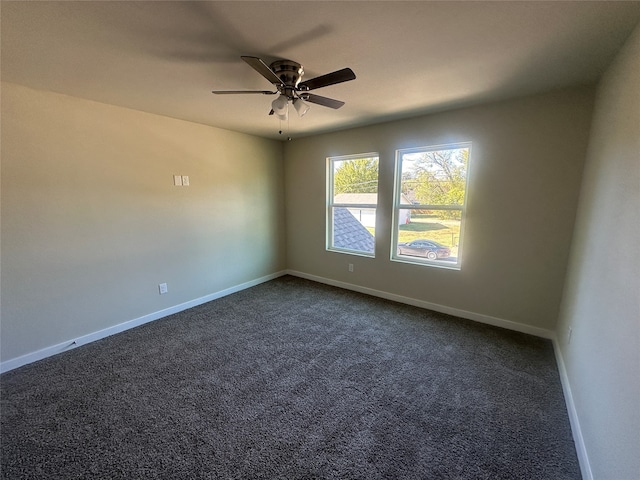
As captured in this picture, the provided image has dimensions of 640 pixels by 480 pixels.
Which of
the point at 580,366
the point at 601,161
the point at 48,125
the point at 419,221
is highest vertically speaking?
the point at 48,125

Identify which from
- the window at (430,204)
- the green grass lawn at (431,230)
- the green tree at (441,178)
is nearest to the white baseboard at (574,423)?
the window at (430,204)

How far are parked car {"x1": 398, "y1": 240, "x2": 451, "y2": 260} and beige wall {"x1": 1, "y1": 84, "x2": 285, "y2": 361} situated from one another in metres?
2.47

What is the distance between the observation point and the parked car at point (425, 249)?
10.7 ft

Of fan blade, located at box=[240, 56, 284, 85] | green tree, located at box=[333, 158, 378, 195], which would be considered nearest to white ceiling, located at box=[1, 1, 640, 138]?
fan blade, located at box=[240, 56, 284, 85]

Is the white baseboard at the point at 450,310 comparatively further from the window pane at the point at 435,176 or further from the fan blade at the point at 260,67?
the fan blade at the point at 260,67

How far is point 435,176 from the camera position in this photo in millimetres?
3213

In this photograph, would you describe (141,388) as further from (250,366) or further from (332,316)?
(332,316)

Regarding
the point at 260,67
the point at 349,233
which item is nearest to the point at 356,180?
the point at 349,233

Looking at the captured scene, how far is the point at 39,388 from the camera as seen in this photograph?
2.02m

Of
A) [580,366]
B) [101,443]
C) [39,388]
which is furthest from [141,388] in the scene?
[580,366]

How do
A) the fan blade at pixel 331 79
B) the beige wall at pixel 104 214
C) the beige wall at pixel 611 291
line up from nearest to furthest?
the beige wall at pixel 611 291, the fan blade at pixel 331 79, the beige wall at pixel 104 214

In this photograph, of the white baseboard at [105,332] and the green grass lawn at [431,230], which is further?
the green grass lawn at [431,230]

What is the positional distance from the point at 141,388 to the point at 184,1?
8.31 feet

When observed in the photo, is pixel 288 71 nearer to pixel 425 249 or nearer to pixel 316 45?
pixel 316 45
